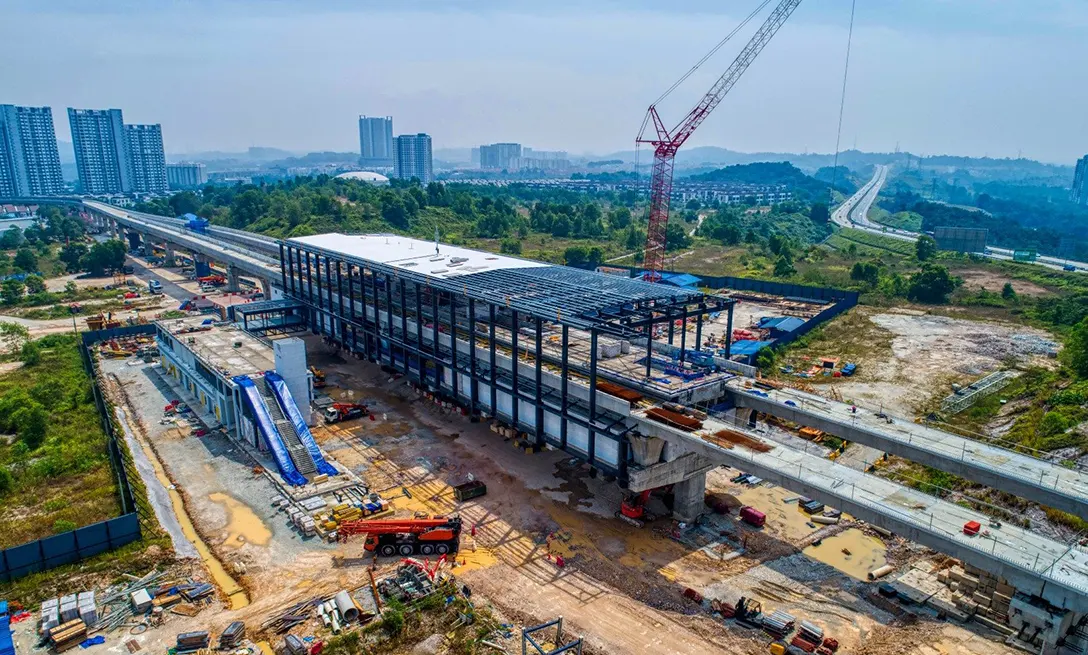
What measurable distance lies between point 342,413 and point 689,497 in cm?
3031

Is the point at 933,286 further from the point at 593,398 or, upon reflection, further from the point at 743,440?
the point at 593,398

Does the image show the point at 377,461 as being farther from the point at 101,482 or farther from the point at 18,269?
Answer: the point at 18,269

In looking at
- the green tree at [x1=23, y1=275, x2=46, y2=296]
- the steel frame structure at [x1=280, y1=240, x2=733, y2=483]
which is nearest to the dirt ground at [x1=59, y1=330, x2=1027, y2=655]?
the steel frame structure at [x1=280, y1=240, x2=733, y2=483]

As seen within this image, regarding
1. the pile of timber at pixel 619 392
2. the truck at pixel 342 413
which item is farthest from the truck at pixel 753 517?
the truck at pixel 342 413

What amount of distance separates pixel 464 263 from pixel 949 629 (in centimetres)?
4581

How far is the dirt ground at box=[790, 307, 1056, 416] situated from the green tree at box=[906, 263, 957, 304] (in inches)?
371

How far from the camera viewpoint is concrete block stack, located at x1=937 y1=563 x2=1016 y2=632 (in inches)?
1168

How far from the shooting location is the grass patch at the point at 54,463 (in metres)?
39.6

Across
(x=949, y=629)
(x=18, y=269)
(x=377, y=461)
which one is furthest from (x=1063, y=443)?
(x=18, y=269)

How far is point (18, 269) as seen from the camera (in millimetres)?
127000

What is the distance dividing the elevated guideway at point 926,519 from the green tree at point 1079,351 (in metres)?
42.3

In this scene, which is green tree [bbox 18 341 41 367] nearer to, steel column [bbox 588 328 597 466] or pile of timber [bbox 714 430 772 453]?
steel column [bbox 588 328 597 466]

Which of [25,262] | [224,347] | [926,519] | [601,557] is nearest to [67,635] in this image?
[601,557]

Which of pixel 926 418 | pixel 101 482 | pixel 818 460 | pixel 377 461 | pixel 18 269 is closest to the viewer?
pixel 818 460
